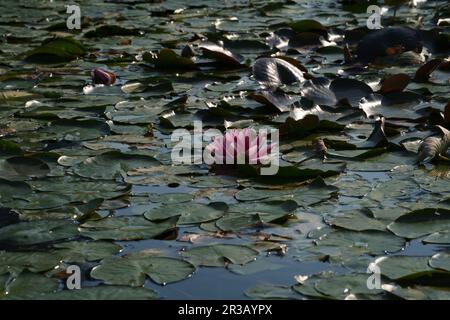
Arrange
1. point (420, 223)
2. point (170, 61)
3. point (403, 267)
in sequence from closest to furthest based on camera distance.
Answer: point (403, 267), point (420, 223), point (170, 61)

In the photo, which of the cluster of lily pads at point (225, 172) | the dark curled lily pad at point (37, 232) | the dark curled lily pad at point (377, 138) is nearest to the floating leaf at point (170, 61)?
the cluster of lily pads at point (225, 172)

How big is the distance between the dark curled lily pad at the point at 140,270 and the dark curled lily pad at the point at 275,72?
1833 millimetres

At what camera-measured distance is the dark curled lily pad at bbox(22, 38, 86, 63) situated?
4.42 meters

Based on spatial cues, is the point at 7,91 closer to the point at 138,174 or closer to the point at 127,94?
the point at 127,94

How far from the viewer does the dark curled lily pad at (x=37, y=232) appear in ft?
7.27

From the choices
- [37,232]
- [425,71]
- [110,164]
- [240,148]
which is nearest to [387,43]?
[425,71]

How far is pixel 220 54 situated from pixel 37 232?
217 cm

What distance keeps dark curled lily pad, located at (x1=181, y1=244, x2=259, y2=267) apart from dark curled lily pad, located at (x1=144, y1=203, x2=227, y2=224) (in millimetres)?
193

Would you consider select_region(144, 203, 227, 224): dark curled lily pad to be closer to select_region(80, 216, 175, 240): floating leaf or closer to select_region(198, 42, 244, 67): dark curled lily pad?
select_region(80, 216, 175, 240): floating leaf

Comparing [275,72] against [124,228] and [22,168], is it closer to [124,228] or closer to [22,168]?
[22,168]

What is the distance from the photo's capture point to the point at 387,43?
4.39m

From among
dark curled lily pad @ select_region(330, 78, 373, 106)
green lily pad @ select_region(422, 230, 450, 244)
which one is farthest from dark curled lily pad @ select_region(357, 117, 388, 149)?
green lily pad @ select_region(422, 230, 450, 244)
